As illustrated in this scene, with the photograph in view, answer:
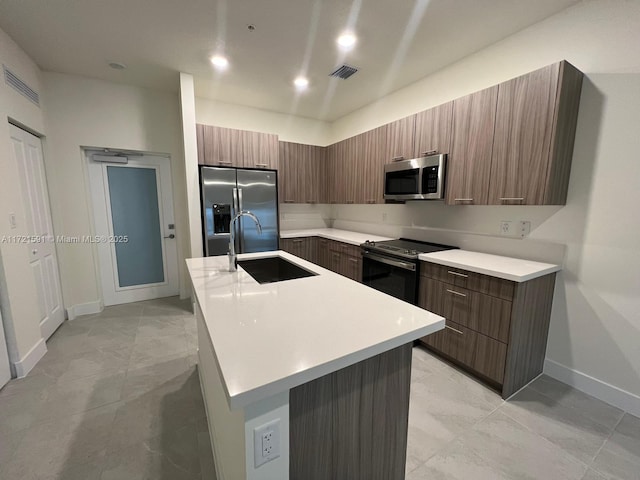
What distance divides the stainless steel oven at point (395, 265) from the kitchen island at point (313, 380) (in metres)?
1.32

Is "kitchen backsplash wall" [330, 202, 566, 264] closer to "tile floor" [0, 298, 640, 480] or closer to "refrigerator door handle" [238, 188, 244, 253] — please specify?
"tile floor" [0, 298, 640, 480]

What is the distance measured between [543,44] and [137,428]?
4.04 m

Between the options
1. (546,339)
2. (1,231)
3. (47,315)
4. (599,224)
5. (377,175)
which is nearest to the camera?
(599,224)

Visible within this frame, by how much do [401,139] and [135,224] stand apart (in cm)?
363

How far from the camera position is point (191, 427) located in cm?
173

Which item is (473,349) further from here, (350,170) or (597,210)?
(350,170)

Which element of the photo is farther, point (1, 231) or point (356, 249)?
point (356, 249)

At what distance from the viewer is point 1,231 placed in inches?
82.0

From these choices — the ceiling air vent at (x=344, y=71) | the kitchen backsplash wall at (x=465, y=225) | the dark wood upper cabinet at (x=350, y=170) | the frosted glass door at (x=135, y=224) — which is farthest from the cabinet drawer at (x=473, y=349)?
A: the frosted glass door at (x=135, y=224)

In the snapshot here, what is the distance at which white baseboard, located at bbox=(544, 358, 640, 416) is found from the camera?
1.84 m

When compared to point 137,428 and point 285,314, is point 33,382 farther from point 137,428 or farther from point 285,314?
point 285,314

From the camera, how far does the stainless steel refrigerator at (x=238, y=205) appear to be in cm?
327

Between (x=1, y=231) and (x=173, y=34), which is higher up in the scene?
(x=173, y=34)

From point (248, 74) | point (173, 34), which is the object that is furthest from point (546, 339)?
point (173, 34)
